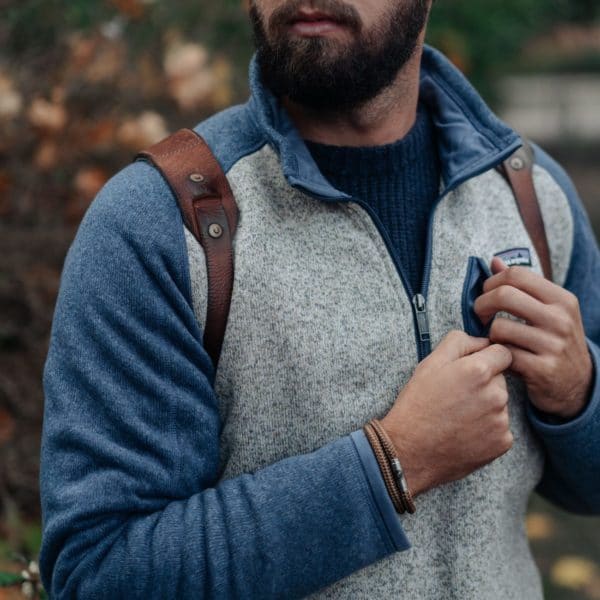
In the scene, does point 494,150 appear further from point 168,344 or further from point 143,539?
point 143,539

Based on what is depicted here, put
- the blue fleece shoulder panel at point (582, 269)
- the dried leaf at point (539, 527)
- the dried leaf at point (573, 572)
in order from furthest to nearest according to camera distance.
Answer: the dried leaf at point (539, 527), the dried leaf at point (573, 572), the blue fleece shoulder panel at point (582, 269)

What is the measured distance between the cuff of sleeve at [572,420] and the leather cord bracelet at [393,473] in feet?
1.29

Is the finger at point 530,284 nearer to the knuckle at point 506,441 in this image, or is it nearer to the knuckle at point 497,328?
the knuckle at point 497,328

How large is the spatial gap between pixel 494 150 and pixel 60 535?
1.10 meters

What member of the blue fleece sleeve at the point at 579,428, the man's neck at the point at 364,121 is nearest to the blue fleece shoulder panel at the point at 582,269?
the blue fleece sleeve at the point at 579,428

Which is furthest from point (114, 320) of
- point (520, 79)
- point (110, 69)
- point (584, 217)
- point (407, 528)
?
point (520, 79)

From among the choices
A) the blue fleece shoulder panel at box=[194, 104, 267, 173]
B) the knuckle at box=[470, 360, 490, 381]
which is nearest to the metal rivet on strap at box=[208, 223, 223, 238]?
the blue fleece shoulder panel at box=[194, 104, 267, 173]

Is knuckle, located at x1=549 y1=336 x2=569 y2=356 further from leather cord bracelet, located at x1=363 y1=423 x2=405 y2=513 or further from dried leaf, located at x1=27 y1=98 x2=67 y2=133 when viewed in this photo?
dried leaf, located at x1=27 y1=98 x2=67 y2=133

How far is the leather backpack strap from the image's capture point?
1592 mm

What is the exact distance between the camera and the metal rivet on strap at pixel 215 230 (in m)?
1.60

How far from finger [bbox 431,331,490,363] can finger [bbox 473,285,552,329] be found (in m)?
0.07

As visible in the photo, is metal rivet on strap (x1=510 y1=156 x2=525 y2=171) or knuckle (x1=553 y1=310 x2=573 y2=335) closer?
knuckle (x1=553 y1=310 x2=573 y2=335)

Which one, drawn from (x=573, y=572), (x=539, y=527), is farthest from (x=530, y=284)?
(x=539, y=527)

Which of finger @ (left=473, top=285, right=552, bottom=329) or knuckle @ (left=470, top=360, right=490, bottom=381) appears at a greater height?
finger @ (left=473, top=285, right=552, bottom=329)
